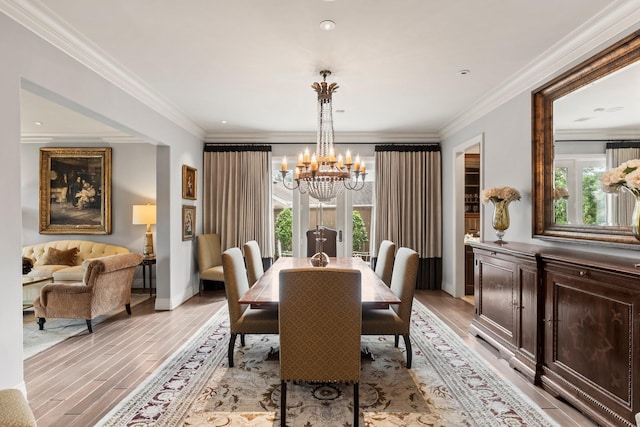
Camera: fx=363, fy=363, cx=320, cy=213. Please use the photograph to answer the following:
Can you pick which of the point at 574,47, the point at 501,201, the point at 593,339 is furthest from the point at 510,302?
the point at 574,47

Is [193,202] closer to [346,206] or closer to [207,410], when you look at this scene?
[346,206]

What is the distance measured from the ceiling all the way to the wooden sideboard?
166cm

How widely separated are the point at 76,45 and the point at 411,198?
4.81m

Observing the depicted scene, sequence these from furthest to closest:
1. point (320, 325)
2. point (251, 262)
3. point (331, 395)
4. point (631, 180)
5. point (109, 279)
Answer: point (109, 279) < point (251, 262) < point (331, 395) < point (320, 325) < point (631, 180)

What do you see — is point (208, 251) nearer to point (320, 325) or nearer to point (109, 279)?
point (109, 279)

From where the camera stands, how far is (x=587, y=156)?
2.72 m

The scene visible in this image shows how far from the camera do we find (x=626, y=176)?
1.97m

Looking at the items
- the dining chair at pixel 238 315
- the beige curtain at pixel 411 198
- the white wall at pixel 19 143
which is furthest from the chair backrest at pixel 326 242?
the dining chair at pixel 238 315

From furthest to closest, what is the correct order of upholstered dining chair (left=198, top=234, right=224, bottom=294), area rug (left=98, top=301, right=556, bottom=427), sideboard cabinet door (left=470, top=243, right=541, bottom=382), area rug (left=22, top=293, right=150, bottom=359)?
upholstered dining chair (left=198, top=234, right=224, bottom=294), area rug (left=22, top=293, right=150, bottom=359), sideboard cabinet door (left=470, top=243, right=541, bottom=382), area rug (left=98, top=301, right=556, bottom=427)

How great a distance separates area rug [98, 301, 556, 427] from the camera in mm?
2203

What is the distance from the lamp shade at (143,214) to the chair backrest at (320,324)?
427 cm

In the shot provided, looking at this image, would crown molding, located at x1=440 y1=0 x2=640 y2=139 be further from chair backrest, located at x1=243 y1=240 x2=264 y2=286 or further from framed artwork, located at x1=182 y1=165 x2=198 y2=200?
framed artwork, located at x1=182 y1=165 x2=198 y2=200

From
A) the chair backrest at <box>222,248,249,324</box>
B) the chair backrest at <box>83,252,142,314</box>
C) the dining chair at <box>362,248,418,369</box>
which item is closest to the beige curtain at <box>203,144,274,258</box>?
the chair backrest at <box>83,252,142,314</box>

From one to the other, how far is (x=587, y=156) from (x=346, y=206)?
3833 mm
